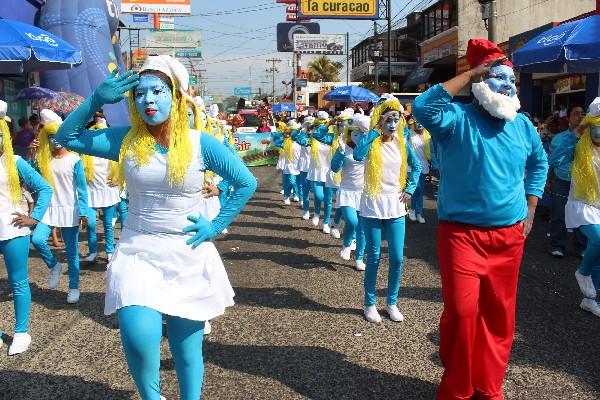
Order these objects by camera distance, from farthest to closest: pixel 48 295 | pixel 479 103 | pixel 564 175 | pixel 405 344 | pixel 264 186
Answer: pixel 264 186 → pixel 564 175 → pixel 48 295 → pixel 405 344 → pixel 479 103

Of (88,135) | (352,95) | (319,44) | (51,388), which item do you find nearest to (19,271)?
(51,388)

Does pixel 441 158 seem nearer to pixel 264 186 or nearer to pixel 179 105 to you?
pixel 179 105

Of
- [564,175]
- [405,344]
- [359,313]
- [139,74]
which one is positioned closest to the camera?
[139,74]

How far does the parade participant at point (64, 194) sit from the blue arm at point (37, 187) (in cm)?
122

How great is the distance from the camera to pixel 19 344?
175 inches

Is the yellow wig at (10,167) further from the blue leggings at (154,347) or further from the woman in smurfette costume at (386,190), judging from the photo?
the woman in smurfette costume at (386,190)

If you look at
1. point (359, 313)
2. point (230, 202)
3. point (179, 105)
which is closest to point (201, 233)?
point (230, 202)

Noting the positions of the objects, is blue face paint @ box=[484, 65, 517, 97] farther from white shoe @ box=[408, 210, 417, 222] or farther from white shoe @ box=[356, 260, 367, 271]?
white shoe @ box=[408, 210, 417, 222]

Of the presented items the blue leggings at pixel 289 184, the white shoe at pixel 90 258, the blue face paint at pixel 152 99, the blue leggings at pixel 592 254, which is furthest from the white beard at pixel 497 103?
the blue leggings at pixel 289 184

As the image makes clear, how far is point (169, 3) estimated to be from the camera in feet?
102

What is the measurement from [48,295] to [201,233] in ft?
12.9

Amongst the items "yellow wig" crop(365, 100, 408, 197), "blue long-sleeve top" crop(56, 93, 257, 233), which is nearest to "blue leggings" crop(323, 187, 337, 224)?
"yellow wig" crop(365, 100, 408, 197)

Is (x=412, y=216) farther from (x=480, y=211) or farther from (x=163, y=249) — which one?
(x=163, y=249)

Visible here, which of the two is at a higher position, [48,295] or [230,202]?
[230,202]
